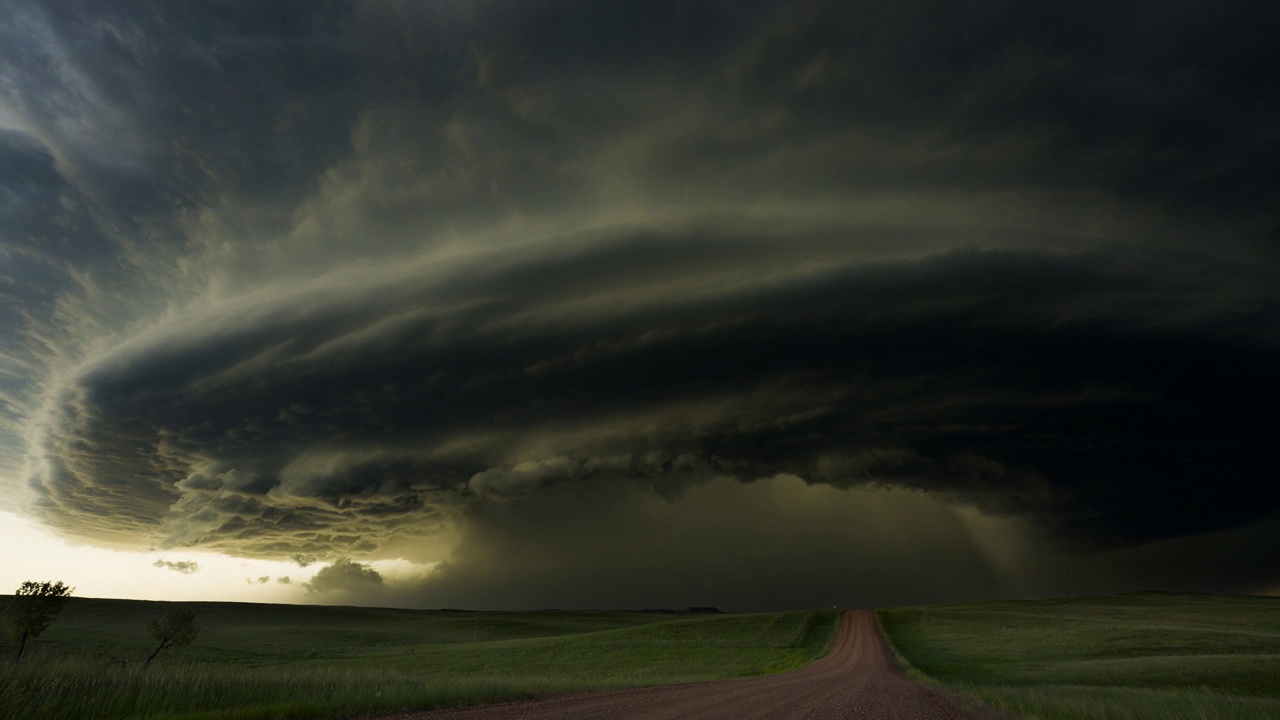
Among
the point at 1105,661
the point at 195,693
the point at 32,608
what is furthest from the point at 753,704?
the point at 32,608

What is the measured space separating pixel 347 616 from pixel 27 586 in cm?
9751

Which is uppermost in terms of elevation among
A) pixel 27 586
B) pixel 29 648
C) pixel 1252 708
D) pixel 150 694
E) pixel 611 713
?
pixel 27 586

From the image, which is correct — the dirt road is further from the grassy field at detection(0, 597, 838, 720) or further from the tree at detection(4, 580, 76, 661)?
the tree at detection(4, 580, 76, 661)

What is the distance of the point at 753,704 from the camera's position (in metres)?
21.9

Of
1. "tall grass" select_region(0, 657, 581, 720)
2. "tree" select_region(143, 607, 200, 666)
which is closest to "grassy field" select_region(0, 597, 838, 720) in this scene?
"tall grass" select_region(0, 657, 581, 720)

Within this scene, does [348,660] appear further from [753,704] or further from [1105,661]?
[1105,661]

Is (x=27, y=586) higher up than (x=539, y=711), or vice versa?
(x=27, y=586)

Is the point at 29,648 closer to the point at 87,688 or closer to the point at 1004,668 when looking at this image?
the point at 87,688

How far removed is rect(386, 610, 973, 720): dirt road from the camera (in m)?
18.3

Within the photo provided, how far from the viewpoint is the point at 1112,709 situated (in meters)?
24.2

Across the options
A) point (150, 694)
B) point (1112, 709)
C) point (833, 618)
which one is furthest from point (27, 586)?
point (833, 618)

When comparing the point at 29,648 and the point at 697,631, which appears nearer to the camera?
the point at 29,648

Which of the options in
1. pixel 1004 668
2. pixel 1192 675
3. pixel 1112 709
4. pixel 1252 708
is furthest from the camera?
pixel 1004 668

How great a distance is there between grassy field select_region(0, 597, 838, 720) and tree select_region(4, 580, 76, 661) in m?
5.83
